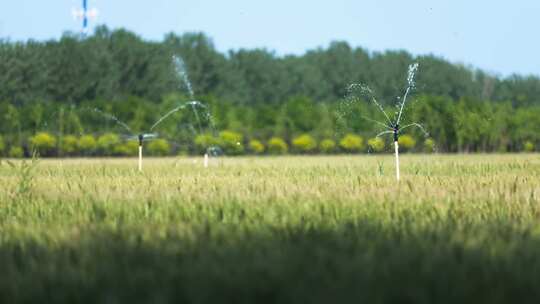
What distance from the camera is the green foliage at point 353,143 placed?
52656mm

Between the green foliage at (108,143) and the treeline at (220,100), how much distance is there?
0.15m

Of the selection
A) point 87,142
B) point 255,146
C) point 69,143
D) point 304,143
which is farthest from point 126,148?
point 304,143

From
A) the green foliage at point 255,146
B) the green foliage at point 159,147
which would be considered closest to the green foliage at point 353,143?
the green foliage at point 255,146

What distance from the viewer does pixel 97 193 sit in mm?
8906

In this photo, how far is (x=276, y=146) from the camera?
50938 mm

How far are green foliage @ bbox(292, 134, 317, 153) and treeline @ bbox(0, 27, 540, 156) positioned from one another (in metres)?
0.11

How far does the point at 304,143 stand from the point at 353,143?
11.9ft

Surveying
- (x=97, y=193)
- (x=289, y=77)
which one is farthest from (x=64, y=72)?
(x=97, y=193)

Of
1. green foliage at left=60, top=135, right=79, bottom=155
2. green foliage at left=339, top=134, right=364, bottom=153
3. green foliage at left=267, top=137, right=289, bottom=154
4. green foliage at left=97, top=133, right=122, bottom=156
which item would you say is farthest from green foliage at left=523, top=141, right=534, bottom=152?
green foliage at left=60, top=135, right=79, bottom=155

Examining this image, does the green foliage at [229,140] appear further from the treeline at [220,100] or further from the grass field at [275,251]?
the grass field at [275,251]

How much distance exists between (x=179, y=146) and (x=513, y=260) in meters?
44.7

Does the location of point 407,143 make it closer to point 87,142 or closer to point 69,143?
point 87,142

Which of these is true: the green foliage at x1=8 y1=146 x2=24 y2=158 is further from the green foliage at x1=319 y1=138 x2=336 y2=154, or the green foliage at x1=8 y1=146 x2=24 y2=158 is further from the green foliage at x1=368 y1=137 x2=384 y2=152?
the green foliage at x1=319 y1=138 x2=336 y2=154

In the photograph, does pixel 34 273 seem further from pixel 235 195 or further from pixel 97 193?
pixel 97 193
